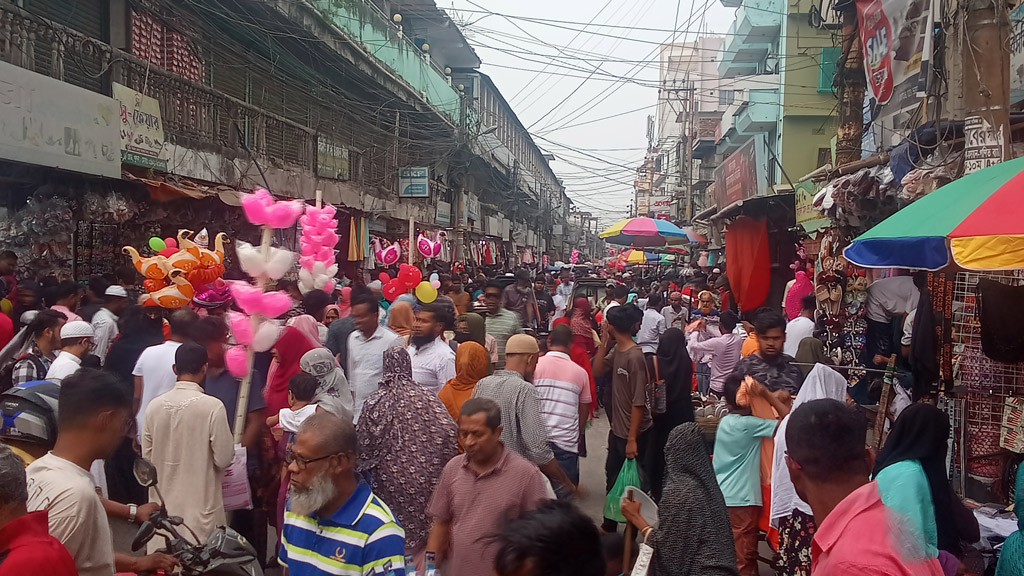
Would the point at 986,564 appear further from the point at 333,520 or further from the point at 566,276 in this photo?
the point at 566,276

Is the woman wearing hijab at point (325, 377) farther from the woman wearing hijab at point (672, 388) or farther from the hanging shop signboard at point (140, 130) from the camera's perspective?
the hanging shop signboard at point (140, 130)

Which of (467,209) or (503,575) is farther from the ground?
(467,209)

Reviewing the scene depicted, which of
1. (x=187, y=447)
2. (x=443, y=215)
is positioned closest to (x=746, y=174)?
(x=443, y=215)

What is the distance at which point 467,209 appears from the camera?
104 feet

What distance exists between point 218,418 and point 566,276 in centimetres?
1569

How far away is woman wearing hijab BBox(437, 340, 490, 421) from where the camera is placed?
5.07m

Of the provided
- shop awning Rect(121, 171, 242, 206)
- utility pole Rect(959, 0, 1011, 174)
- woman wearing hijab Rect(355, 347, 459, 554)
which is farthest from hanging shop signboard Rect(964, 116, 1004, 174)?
shop awning Rect(121, 171, 242, 206)

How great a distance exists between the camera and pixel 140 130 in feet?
33.1

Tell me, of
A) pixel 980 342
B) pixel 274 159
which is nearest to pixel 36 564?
pixel 980 342

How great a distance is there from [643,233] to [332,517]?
14.8 metres

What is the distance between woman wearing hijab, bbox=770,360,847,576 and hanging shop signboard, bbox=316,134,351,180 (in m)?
14.4

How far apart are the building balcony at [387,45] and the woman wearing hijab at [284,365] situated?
10373 millimetres

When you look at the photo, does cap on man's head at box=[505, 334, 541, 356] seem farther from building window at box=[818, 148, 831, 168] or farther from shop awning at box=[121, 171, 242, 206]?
building window at box=[818, 148, 831, 168]

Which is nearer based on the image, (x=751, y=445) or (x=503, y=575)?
(x=503, y=575)
